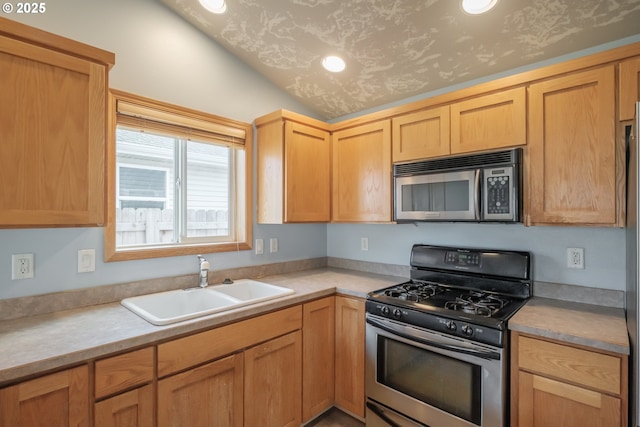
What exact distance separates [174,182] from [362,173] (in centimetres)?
141

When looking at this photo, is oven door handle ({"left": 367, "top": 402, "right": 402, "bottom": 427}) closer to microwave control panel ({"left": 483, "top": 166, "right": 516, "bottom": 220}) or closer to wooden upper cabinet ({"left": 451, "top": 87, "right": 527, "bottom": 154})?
microwave control panel ({"left": 483, "top": 166, "right": 516, "bottom": 220})

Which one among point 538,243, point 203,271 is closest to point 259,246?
point 203,271

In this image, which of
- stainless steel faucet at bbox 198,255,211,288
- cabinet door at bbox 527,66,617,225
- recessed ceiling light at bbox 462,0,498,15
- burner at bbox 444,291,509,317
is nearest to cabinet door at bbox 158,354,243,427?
stainless steel faucet at bbox 198,255,211,288

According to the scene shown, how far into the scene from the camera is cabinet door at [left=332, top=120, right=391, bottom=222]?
2318 millimetres

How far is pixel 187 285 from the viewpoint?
2.09m

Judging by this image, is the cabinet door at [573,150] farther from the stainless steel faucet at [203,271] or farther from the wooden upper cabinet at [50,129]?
the wooden upper cabinet at [50,129]

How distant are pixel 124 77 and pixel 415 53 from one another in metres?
1.81

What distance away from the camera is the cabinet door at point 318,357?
2002mm

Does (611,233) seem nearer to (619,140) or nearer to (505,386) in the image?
(619,140)

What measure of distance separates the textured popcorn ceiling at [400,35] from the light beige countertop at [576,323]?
1.48 m

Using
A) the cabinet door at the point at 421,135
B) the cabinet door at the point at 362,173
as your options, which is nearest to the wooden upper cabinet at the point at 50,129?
the cabinet door at the point at 362,173

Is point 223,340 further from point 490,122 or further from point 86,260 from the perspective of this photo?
point 490,122

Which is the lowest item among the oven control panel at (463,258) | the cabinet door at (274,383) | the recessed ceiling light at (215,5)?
the cabinet door at (274,383)

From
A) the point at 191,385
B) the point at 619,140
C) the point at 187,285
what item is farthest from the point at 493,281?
the point at 187,285
